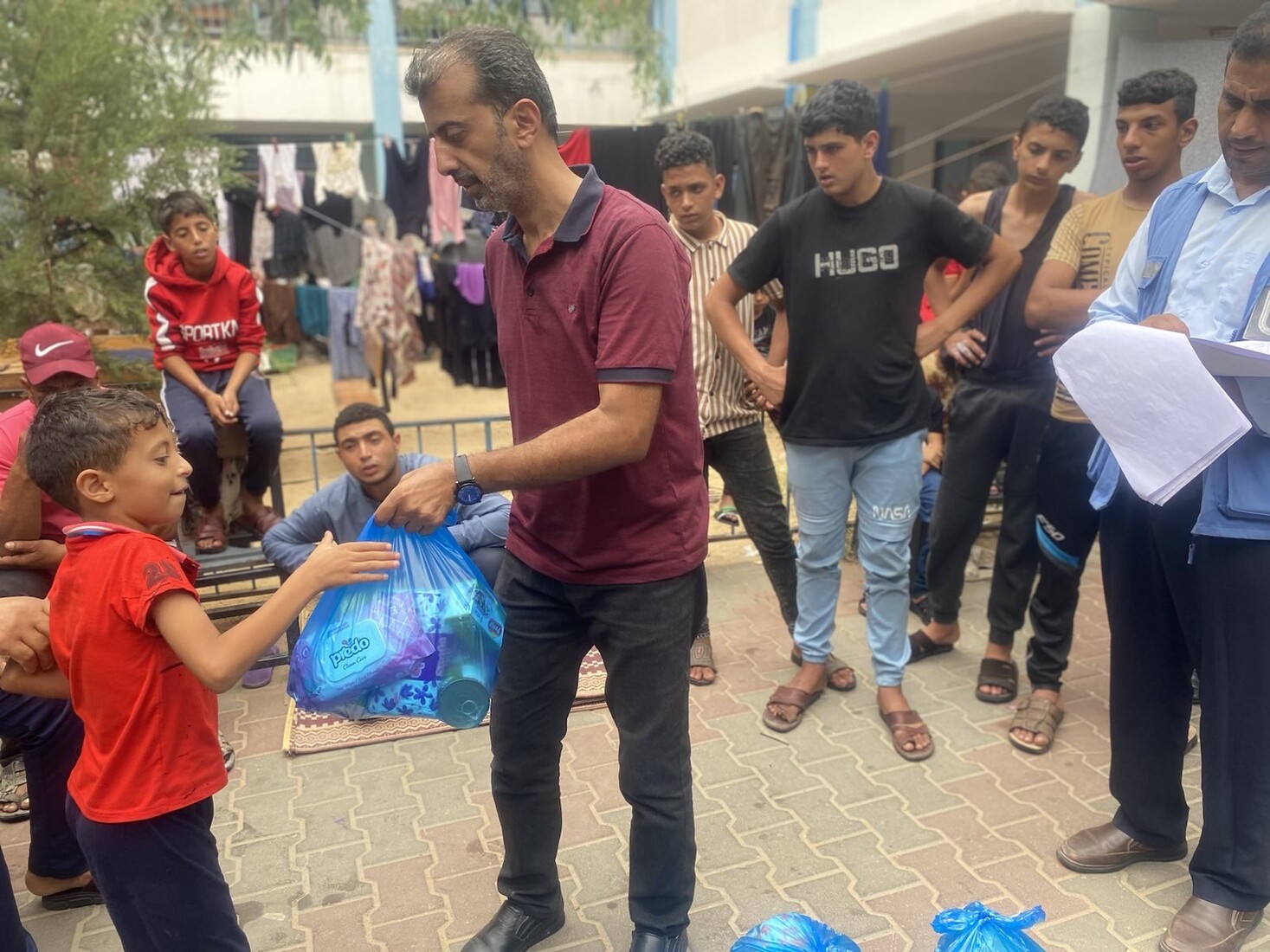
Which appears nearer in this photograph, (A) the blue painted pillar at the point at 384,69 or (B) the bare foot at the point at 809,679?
(B) the bare foot at the point at 809,679

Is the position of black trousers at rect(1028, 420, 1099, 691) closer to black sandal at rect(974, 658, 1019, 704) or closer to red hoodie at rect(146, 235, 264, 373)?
black sandal at rect(974, 658, 1019, 704)

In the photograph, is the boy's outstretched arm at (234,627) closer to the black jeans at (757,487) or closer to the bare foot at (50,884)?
the bare foot at (50,884)

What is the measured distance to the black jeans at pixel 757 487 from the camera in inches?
160

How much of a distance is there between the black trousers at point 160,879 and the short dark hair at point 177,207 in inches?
130

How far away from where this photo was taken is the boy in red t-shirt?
185 centimetres

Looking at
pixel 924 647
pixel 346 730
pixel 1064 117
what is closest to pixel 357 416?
pixel 346 730

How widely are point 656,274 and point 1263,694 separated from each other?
1.87 metres

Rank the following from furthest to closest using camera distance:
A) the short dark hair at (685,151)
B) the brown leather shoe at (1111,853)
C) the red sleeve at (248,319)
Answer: the red sleeve at (248,319) < the short dark hair at (685,151) < the brown leather shoe at (1111,853)

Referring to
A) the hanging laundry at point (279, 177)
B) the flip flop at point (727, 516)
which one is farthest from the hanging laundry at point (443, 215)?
the flip flop at point (727, 516)

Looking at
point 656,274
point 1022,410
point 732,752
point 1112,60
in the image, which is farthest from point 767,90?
point 656,274

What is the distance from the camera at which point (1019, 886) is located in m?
2.80

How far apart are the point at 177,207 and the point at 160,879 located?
11.6ft

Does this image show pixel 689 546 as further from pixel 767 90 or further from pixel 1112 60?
pixel 767 90

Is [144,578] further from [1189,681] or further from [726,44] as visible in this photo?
[726,44]
